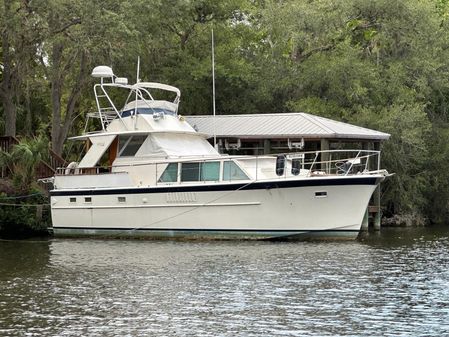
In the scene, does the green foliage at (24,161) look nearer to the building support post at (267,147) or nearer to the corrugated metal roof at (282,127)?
the corrugated metal roof at (282,127)

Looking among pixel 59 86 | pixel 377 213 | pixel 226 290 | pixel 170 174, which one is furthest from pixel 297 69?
pixel 226 290

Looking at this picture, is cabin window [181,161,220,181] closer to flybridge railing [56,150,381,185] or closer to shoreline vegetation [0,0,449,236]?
flybridge railing [56,150,381,185]

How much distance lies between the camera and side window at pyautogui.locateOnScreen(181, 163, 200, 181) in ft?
96.3

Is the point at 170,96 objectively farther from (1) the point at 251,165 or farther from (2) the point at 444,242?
(2) the point at 444,242

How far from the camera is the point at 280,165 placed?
2866 cm

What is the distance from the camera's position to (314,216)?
28656mm

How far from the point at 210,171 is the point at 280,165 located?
2372 millimetres

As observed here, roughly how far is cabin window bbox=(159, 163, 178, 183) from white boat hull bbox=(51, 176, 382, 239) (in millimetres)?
352

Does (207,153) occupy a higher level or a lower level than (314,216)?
higher

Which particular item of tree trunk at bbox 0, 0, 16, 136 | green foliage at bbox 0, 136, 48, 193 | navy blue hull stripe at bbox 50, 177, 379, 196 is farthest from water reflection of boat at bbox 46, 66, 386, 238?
tree trunk at bbox 0, 0, 16, 136

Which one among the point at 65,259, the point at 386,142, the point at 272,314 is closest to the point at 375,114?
the point at 386,142

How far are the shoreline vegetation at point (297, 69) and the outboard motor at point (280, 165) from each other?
839 centimetres

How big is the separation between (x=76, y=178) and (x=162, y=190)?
143 inches

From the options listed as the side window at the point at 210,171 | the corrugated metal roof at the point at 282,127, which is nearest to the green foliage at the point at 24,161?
the corrugated metal roof at the point at 282,127
